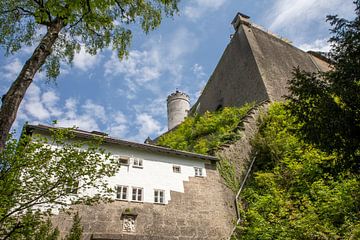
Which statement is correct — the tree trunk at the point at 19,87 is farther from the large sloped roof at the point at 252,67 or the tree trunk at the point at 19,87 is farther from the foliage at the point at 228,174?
the large sloped roof at the point at 252,67

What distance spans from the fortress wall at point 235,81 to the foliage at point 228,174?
33.2 feet

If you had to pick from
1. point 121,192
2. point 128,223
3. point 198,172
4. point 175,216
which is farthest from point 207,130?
point 128,223

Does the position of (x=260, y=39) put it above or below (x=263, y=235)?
above

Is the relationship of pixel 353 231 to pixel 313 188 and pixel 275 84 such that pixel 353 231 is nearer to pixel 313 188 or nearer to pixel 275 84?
pixel 313 188

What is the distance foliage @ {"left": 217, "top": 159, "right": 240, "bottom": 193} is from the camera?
1539 centimetres

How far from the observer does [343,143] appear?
689 centimetres

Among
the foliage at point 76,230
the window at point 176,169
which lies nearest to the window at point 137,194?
the window at point 176,169

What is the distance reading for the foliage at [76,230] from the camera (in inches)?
388

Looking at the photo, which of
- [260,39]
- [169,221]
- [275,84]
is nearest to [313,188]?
[169,221]

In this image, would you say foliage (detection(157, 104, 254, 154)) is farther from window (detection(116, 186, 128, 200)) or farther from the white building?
window (detection(116, 186, 128, 200))

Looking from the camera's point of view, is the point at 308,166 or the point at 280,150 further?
the point at 280,150

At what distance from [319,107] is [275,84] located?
65.0 feet

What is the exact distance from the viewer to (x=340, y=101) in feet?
22.7

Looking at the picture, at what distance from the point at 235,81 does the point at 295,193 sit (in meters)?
18.6
